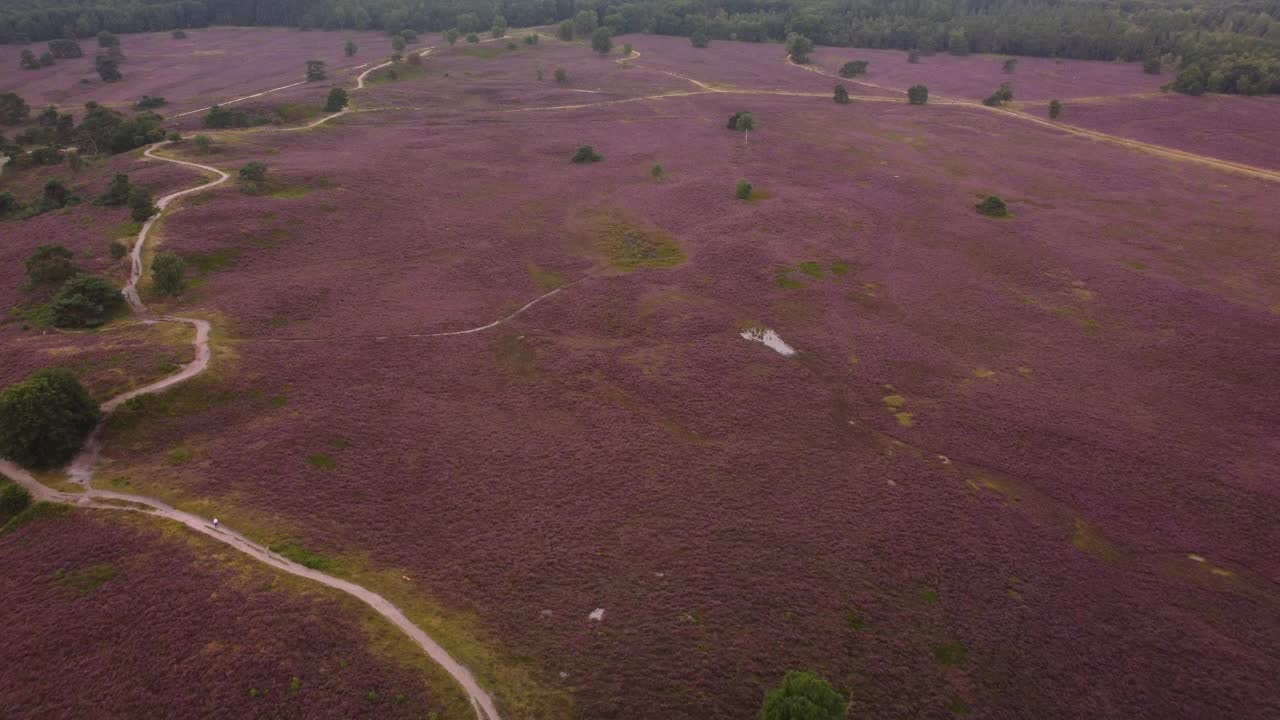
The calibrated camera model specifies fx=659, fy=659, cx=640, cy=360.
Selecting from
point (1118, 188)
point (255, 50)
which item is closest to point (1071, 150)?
point (1118, 188)

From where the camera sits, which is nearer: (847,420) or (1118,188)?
(847,420)

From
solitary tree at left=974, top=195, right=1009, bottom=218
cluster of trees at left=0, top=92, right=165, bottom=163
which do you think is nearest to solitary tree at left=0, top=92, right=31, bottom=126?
cluster of trees at left=0, top=92, right=165, bottom=163

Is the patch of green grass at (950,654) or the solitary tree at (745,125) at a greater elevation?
the solitary tree at (745,125)

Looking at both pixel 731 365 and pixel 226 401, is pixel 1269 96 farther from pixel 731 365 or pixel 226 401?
pixel 226 401

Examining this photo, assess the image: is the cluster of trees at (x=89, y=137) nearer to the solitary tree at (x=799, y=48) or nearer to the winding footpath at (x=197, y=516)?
the winding footpath at (x=197, y=516)

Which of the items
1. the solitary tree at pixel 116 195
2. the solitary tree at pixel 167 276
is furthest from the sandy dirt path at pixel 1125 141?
the solitary tree at pixel 167 276
